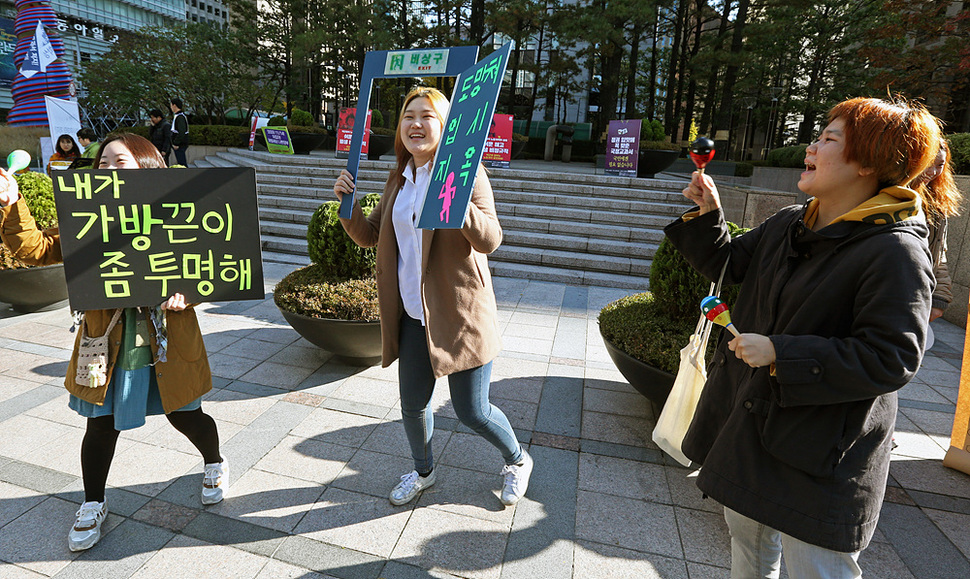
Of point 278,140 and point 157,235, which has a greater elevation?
point 278,140

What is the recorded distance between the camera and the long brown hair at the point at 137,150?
2244 mm

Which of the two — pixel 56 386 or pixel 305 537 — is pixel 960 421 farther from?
pixel 56 386

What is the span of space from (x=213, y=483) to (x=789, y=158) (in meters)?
11.9

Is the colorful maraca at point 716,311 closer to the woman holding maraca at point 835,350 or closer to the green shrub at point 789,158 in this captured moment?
the woman holding maraca at point 835,350

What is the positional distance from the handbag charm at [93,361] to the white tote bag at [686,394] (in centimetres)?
232

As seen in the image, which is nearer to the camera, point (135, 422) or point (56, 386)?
point (135, 422)

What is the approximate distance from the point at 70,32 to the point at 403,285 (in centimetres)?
5595

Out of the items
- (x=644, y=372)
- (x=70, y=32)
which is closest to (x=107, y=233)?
(x=644, y=372)

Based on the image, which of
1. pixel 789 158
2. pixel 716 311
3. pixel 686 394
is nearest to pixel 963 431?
pixel 686 394

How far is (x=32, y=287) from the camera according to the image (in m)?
4.96

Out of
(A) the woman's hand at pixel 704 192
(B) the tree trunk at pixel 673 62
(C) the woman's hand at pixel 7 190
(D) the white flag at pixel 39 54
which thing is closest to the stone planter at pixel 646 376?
(A) the woman's hand at pixel 704 192

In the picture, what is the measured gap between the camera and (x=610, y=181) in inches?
402

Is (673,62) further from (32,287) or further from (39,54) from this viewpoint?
(32,287)

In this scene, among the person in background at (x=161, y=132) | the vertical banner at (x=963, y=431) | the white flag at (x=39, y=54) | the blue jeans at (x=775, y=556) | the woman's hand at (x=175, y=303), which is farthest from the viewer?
the white flag at (x=39, y=54)
